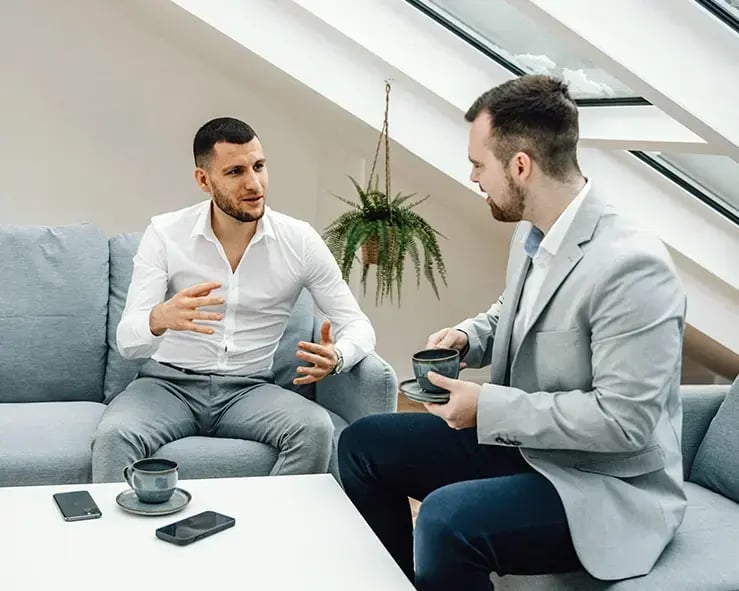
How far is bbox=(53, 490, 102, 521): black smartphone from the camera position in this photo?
6.13 feet

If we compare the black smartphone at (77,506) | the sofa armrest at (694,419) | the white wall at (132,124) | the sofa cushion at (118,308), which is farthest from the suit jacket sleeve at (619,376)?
the white wall at (132,124)

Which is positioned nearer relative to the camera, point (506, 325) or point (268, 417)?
point (506, 325)

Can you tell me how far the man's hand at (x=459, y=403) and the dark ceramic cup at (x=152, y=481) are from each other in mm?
531

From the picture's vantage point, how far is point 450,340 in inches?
89.7

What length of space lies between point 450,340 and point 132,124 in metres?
2.67

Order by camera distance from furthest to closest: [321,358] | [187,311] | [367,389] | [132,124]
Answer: [132,124] < [367,389] < [321,358] < [187,311]

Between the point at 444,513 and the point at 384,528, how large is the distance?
46 centimetres

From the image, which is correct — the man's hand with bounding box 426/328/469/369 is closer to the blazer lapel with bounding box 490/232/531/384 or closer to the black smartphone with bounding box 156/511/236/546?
the blazer lapel with bounding box 490/232/531/384

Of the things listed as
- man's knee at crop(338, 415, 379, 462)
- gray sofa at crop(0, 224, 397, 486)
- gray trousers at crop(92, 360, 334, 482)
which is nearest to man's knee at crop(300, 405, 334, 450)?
gray trousers at crop(92, 360, 334, 482)

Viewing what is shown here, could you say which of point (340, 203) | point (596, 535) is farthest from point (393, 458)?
point (340, 203)

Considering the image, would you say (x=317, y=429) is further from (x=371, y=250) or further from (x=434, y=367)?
(x=371, y=250)

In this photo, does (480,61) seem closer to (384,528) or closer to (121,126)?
(121,126)

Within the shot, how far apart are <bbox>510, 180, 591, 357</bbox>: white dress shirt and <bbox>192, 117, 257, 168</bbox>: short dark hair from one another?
107 centimetres

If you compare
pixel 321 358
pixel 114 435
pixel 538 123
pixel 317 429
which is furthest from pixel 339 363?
pixel 538 123
